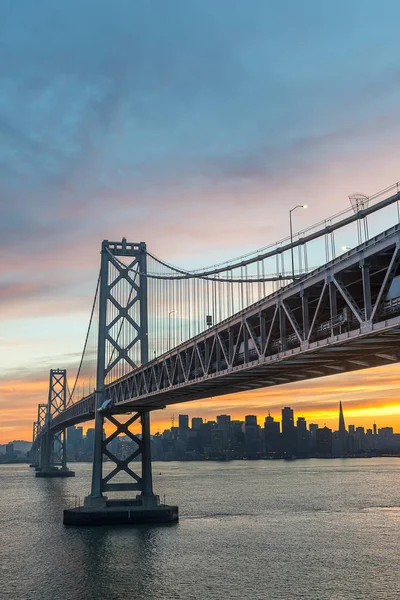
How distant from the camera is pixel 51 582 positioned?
1572 inches

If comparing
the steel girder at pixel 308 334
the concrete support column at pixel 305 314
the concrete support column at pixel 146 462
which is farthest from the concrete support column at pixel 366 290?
the concrete support column at pixel 146 462

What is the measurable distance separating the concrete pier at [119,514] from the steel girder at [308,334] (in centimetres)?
1066

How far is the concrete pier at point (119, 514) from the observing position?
53.9 metres

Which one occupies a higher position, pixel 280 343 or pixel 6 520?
pixel 280 343

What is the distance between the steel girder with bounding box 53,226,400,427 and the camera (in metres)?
23.2

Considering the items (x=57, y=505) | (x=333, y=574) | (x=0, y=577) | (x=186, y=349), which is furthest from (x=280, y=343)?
(x=57, y=505)

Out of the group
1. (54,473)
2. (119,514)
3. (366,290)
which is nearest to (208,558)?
(119,514)

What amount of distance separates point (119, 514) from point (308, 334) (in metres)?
32.5

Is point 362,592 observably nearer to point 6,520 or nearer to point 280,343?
point 280,343

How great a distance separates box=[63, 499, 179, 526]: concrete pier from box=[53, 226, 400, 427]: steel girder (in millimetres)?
10663

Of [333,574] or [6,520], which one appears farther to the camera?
[6,520]

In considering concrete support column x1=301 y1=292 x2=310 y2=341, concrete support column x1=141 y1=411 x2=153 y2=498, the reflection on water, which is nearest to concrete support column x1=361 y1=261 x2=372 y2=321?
concrete support column x1=301 y1=292 x2=310 y2=341

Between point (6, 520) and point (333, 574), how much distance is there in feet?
143

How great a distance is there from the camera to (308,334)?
2730 centimetres
